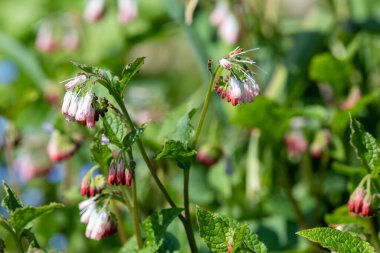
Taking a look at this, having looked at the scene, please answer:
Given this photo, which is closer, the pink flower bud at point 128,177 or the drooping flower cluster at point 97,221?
the pink flower bud at point 128,177

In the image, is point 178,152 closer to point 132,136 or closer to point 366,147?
point 132,136

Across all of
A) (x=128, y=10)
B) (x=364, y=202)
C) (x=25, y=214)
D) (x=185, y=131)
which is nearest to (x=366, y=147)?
(x=364, y=202)

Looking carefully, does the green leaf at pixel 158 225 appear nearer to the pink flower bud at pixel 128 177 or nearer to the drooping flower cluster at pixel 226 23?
the pink flower bud at pixel 128 177

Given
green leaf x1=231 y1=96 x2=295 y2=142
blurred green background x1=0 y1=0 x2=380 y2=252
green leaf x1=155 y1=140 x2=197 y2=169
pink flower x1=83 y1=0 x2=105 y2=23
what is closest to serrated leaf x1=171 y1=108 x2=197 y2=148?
Result: green leaf x1=155 y1=140 x2=197 y2=169

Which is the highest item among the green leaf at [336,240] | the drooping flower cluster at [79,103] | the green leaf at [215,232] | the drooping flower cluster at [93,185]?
the drooping flower cluster at [79,103]

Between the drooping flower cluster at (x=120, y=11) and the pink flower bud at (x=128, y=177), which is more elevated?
the drooping flower cluster at (x=120, y=11)

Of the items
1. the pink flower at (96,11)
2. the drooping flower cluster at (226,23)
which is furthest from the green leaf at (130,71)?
the pink flower at (96,11)
